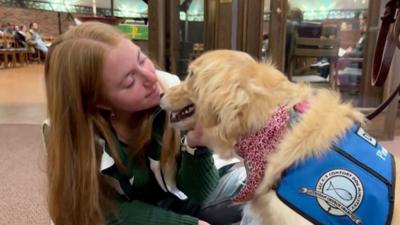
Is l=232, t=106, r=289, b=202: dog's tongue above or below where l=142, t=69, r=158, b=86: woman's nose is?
below

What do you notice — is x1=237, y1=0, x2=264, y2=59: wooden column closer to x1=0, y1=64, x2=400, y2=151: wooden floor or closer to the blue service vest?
x1=0, y1=64, x2=400, y2=151: wooden floor

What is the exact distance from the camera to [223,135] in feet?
3.08

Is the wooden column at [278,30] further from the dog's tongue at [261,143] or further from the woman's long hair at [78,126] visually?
the dog's tongue at [261,143]

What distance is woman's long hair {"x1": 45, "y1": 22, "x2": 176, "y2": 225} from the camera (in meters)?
1.08

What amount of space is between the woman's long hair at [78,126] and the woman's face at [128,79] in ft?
0.07

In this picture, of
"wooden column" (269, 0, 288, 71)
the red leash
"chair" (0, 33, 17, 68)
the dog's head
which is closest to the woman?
the dog's head

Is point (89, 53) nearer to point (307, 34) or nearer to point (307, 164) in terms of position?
point (307, 164)

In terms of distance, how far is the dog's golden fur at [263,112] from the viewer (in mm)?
859

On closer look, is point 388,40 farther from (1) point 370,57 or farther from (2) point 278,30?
(1) point 370,57

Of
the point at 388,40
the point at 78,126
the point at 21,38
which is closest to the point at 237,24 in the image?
the point at 388,40

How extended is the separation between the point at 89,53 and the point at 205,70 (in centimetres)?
33

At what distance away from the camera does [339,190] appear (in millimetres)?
829

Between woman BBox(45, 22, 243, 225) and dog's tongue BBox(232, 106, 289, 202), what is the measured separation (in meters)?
0.19

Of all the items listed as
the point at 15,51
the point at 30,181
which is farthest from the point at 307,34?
the point at 15,51
